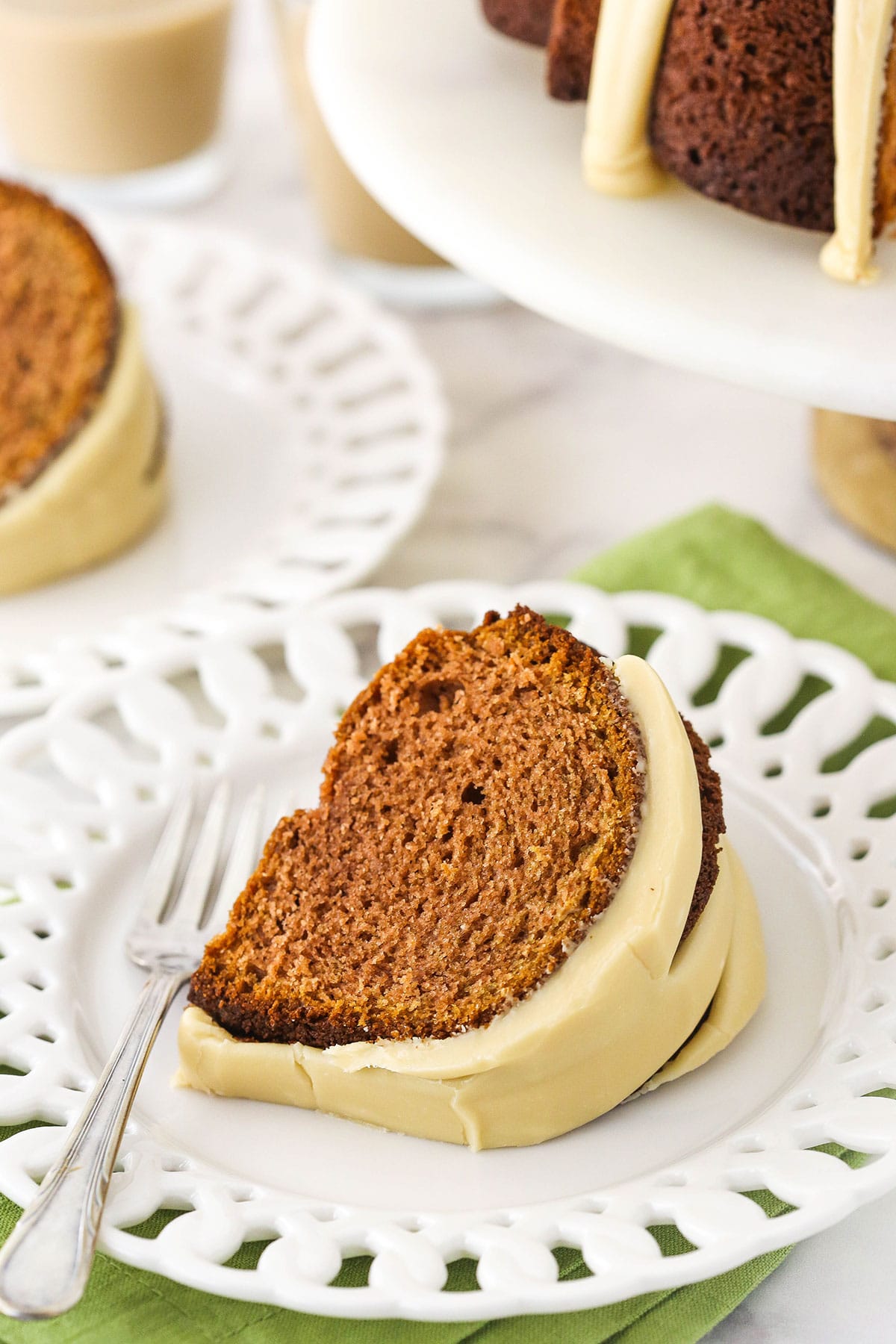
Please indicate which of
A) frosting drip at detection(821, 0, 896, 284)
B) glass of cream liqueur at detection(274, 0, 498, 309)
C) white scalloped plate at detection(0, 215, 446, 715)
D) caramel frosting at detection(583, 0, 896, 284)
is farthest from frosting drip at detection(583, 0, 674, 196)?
glass of cream liqueur at detection(274, 0, 498, 309)

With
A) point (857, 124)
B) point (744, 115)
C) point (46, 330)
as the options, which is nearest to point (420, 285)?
point (46, 330)

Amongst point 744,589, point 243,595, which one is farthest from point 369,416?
point 744,589

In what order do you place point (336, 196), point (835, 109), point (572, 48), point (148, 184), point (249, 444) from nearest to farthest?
point (835, 109), point (572, 48), point (249, 444), point (336, 196), point (148, 184)

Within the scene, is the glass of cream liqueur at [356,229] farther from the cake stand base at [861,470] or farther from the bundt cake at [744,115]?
the bundt cake at [744,115]

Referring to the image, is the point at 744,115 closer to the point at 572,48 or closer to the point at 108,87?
the point at 572,48

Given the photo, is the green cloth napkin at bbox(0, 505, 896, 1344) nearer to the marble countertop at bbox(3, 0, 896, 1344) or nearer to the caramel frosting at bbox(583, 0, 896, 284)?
the caramel frosting at bbox(583, 0, 896, 284)

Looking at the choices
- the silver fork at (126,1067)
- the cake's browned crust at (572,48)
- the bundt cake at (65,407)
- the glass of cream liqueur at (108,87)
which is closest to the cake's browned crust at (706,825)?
the silver fork at (126,1067)

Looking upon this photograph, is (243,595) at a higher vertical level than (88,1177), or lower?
lower

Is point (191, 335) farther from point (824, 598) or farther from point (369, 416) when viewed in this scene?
point (824, 598)

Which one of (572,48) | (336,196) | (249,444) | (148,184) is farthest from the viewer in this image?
(148,184)
